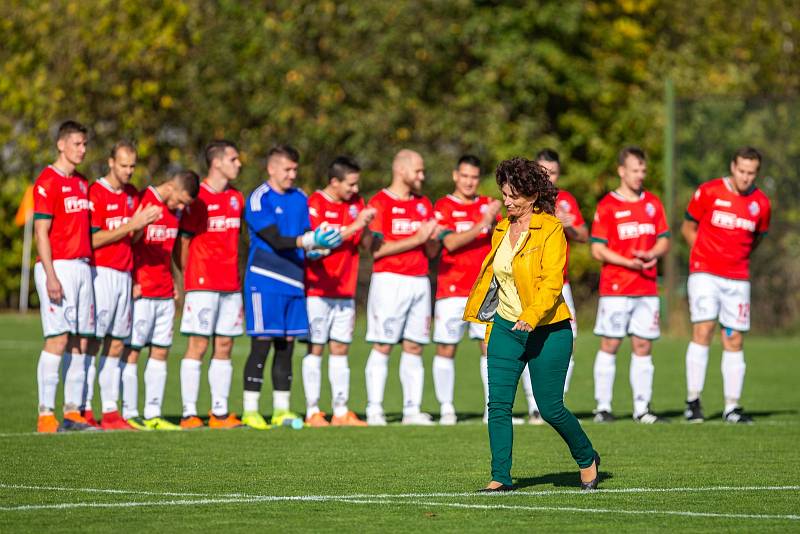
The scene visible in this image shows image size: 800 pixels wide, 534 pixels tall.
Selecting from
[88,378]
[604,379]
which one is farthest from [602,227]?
[88,378]

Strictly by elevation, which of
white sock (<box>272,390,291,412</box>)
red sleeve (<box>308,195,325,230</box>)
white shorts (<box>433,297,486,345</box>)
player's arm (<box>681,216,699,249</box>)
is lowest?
white sock (<box>272,390,291,412</box>)

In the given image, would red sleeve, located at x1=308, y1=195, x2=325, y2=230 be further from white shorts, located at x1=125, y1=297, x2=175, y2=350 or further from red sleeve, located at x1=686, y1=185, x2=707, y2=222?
red sleeve, located at x1=686, y1=185, x2=707, y2=222

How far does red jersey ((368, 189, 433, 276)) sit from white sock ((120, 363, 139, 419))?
8.33 ft

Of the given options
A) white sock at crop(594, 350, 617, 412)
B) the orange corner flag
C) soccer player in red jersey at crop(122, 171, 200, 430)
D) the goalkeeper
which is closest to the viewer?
the goalkeeper

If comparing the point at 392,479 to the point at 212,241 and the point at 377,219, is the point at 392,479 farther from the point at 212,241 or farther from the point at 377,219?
the point at 377,219

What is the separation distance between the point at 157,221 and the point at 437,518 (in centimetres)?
575

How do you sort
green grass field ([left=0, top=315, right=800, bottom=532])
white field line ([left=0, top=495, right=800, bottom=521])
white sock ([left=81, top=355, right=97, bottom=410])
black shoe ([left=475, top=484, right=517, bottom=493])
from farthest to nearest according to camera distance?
white sock ([left=81, top=355, right=97, bottom=410]) → black shoe ([left=475, top=484, right=517, bottom=493]) → white field line ([left=0, top=495, right=800, bottom=521]) → green grass field ([left=0, top=315, right=800, bottom=532])

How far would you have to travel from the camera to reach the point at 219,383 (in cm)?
1309

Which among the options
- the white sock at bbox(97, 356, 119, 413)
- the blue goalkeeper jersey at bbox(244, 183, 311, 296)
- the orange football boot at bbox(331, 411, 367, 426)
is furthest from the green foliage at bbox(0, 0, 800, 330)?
the white sock at bbox(97, 356, 119, 413)

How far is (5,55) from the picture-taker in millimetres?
33094

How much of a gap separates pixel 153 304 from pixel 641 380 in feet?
15.9

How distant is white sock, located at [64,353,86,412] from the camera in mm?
12375

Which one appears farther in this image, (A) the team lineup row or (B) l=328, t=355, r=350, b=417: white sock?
(B) l=328, t=355, r=350, b=417: white sock

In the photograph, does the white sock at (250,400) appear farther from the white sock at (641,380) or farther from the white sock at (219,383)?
the white sock at (641,380)
